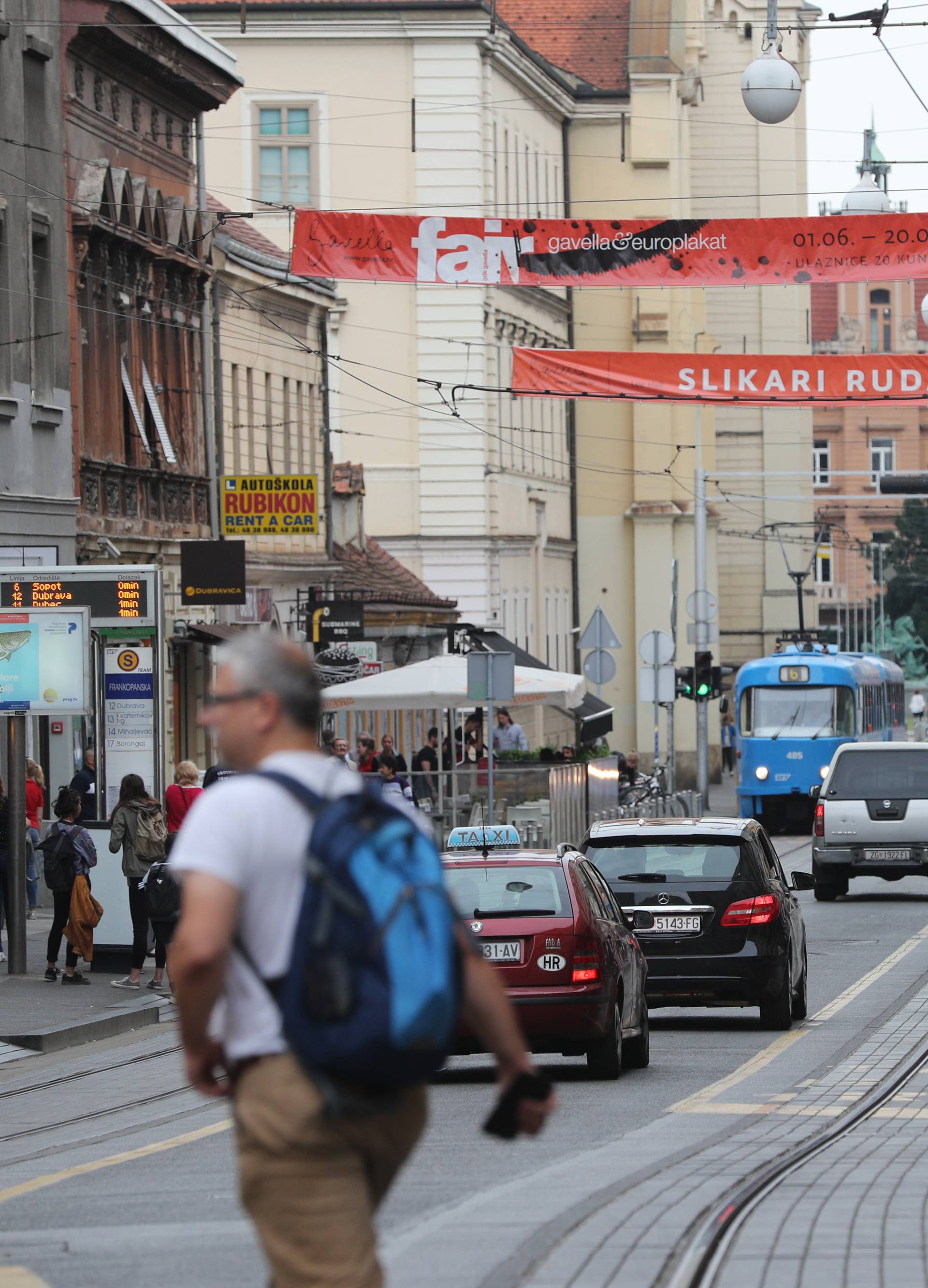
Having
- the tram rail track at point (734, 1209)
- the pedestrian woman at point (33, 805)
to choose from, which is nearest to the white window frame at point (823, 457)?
the pedestrian woman at point (33, 805)

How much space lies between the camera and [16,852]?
67.9 feet

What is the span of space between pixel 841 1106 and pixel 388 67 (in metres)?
47.5

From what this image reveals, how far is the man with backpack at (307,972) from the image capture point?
4.68 m

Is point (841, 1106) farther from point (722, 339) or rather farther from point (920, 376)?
point (722, 339)

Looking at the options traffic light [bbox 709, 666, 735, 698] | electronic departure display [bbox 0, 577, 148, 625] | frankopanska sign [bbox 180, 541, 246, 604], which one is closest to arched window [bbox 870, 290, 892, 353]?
traffic light [bbox 709, 666, 735, 698]

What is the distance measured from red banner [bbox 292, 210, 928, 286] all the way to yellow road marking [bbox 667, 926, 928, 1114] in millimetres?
6377

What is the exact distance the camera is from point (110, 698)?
76.9 feet

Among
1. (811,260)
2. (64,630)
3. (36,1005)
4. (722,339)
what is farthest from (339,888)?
(722,339)

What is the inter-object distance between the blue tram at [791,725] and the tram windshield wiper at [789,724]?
0.04 feet

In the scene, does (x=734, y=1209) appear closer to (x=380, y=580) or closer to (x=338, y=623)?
(x=338, y=623)

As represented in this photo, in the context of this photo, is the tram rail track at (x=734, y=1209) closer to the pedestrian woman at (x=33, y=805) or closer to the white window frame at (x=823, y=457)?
the pedestrian woman at (x=33, y=805)

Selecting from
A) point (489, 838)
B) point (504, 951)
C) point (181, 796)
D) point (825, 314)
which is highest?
point (825, 314)

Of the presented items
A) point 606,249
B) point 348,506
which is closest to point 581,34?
point 348,506

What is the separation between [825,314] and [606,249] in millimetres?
125742
